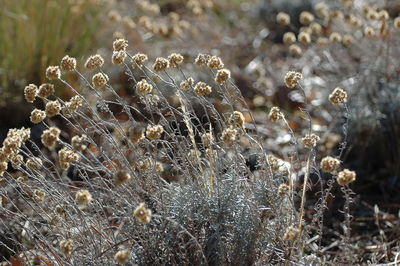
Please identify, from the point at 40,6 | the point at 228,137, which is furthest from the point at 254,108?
the point at 228,137

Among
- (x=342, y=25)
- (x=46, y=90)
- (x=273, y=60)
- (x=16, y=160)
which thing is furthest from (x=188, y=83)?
(x=273, y=60)

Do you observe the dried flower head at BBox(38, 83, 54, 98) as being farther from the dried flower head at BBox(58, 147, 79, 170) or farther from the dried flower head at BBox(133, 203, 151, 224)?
the dried flower head at BBox(133, 203, 151, 224)

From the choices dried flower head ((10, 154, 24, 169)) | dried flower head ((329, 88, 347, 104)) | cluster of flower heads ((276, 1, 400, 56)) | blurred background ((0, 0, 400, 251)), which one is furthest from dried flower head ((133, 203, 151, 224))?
cluster of flower heads ((276, 1, 400, 56))

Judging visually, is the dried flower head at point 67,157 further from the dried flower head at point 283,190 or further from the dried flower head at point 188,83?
the dried flower head at point 283,190

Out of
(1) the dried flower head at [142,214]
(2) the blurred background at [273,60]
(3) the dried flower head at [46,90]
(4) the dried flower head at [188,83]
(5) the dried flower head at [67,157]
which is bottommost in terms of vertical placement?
(2) the blurred background at [273,60]

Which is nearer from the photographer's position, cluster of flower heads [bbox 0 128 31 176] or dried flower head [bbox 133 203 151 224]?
dried flower head [bbox 133 203 151 224]

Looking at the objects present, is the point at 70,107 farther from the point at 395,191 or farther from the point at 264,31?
the point at 264,31

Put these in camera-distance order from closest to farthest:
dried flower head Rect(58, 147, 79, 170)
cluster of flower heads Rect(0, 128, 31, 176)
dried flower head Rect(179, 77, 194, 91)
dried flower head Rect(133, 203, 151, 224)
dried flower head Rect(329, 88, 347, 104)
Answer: dried flower head Rect(133, 203, 151, 224) < cluster of flower heads Rect(0, 128, 31, 176) < dried flower head Rect(58, 147, 79, 170) < dried flower head Rect(329, 88, 347, 104) < dried flower head Rect(179, 77, 194, 91)

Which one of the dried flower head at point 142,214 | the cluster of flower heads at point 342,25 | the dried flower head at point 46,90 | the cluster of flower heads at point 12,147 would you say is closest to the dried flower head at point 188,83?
the dried flower head at point 46,90

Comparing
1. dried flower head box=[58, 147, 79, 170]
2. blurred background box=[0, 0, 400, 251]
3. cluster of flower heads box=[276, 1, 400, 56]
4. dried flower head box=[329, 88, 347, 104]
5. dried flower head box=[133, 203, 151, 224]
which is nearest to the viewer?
dried flower head box=[133, 203, 151, 224]

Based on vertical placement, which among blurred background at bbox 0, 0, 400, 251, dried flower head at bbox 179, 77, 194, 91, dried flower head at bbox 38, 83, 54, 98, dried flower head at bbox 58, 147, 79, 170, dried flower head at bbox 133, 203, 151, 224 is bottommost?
blurred background at bbox 0, 0, 400, 251

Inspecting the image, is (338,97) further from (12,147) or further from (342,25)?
(342,25)
